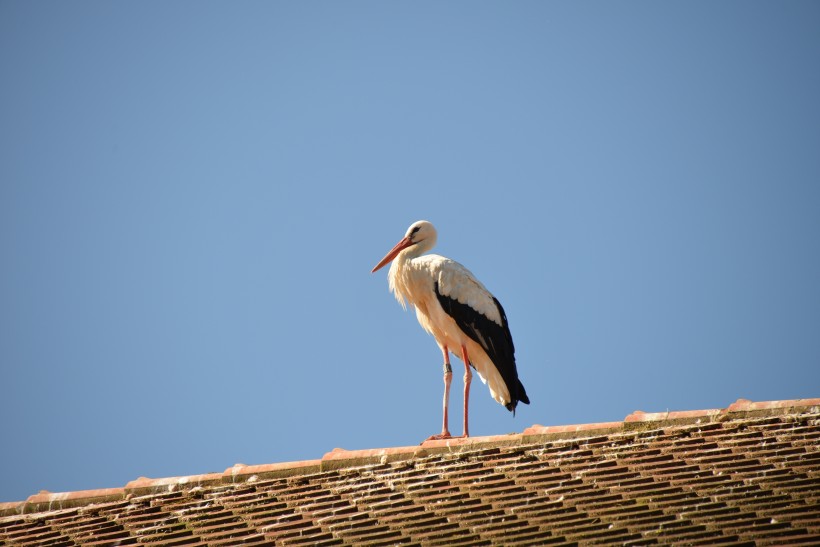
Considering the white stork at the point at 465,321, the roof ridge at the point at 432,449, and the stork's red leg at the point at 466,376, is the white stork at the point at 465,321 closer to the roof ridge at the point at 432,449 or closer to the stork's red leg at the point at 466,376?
the stork's red leg at the point at 466,376

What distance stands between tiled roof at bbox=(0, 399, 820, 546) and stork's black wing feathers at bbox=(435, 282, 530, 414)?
9.49 feet

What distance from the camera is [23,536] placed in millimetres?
7762

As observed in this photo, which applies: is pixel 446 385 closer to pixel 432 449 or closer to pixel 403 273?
pixel 403 273

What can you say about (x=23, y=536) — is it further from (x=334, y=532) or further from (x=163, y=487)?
(x=334, y=532)

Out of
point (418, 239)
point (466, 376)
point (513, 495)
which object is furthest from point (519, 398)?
point (513, 495)

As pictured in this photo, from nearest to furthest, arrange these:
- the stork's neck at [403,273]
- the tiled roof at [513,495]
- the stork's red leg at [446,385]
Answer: the tiled roof at [513,495], the stork's red leg at [446,385], the stork's neck at [403,273]

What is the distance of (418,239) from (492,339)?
1.58m

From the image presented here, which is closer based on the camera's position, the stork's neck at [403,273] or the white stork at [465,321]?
the white stork at [465,321]

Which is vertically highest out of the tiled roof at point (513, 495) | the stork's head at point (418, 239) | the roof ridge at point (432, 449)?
the stork's head at point (418, 239)

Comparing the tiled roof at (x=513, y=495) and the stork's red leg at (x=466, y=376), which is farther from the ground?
the stork's red leg at (x=466, y=376)

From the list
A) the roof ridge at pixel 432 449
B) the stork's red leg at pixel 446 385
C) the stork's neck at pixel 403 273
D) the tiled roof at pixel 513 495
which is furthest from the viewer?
the stork's neck at pixel 403 273

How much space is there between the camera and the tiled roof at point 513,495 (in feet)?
20.1

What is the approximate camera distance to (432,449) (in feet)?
25.1

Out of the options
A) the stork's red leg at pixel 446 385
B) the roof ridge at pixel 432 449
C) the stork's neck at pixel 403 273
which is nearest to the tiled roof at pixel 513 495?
the roof ridge at pixel 432 449
